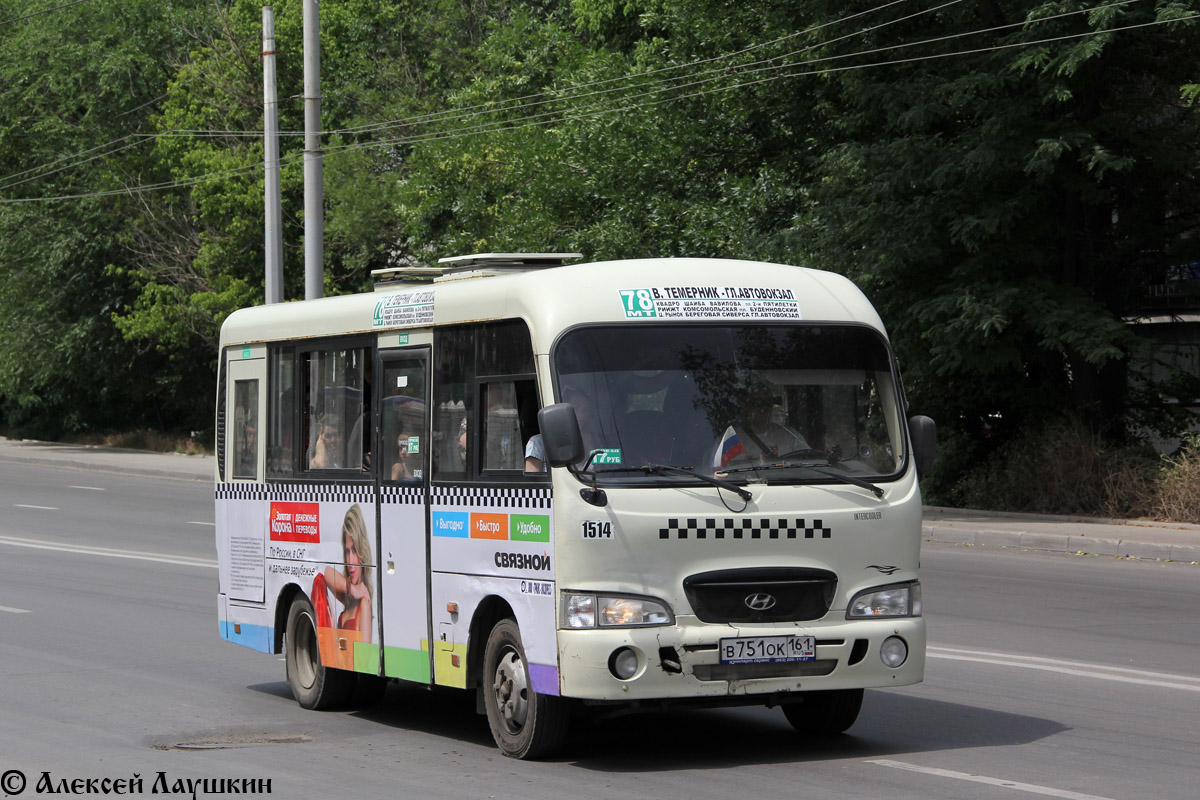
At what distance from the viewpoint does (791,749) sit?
8422 millimetres

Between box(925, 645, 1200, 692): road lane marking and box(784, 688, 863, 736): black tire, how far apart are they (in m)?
2.16

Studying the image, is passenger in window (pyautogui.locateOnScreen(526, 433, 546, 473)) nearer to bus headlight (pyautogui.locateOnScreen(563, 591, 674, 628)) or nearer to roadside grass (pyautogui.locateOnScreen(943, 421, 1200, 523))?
bus headlight (pyautogui.locateOnScreen(563, 591, 674, 628))

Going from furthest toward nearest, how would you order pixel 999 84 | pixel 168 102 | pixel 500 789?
pixel 168 102
pixel 999 84
pixel 500 789

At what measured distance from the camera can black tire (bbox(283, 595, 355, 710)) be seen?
1019cm

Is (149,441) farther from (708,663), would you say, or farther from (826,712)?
(708,663)

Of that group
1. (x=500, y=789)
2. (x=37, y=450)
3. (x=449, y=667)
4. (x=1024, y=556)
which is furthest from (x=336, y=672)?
(x=37, y=450)

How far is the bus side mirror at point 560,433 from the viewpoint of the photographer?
7.65m

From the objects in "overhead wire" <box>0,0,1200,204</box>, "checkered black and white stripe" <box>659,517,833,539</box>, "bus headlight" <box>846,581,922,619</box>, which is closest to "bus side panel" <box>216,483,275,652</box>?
"checkered black and white stripe" <box>659,517,833,539</box>

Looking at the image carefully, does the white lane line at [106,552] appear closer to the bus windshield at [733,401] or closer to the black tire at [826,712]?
the black tire at [826,712]

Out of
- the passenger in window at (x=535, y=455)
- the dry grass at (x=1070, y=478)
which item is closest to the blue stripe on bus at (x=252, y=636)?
the passenger in window at (x=535, y=455)

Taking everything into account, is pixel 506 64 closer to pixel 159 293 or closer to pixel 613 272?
pixel 159 293

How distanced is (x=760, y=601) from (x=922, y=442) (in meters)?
1.36

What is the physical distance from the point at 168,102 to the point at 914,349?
78.3 feet

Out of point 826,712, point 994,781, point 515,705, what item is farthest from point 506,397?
point 994,781
